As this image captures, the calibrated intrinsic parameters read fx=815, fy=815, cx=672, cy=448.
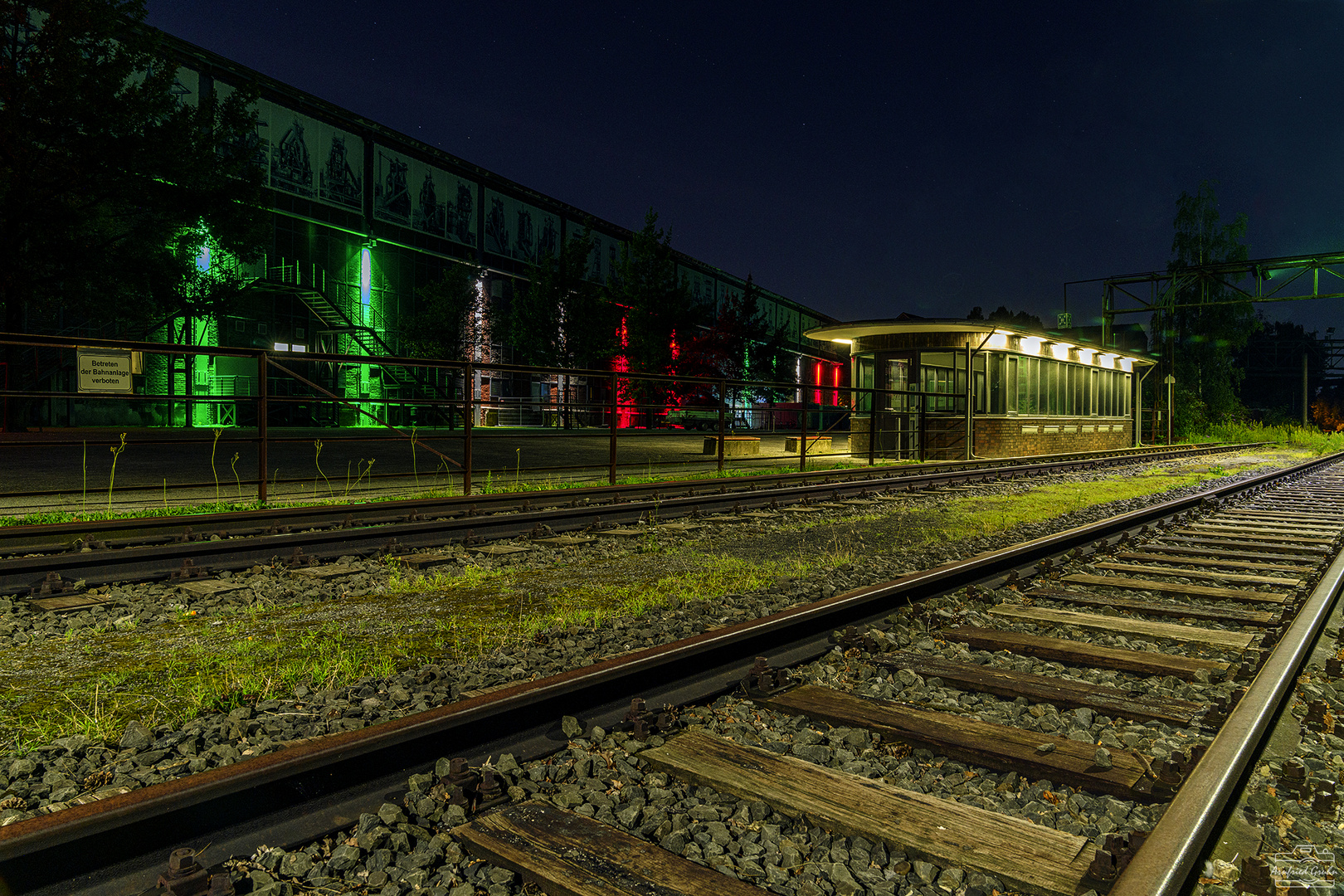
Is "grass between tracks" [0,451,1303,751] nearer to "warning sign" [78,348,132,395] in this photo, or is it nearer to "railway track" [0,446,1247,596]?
"railway track" [0,446,1247,596]

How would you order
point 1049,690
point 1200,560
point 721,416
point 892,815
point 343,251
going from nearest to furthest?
point 892,815 → point 1049,690 → point 1200,560 → point 721,416 → point 343,251

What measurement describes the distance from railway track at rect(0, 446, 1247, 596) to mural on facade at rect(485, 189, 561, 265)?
3608 cm

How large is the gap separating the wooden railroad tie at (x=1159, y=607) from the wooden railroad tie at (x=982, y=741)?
7.94 feet

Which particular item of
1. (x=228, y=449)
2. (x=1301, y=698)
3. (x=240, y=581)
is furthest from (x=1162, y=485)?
(x=228, y=449)

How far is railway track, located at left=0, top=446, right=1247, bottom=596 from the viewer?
5.51 meters

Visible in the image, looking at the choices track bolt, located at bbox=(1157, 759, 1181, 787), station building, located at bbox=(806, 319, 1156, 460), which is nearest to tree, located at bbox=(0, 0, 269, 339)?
station building, located at bbox=(806, 319, 1156, 460)

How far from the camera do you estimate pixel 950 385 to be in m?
Result: 22.4

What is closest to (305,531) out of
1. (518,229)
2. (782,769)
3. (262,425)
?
(262,425)

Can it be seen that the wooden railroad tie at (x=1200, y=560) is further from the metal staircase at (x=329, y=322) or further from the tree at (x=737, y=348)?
the metal staircase at (x=329, y=322)

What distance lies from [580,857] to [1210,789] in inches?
68.0

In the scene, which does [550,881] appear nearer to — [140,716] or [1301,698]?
[140,716]

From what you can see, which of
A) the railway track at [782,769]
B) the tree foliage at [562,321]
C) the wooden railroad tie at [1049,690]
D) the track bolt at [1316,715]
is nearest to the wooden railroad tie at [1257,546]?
the railway track at [782,769]

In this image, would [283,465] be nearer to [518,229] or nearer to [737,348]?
[737,348]

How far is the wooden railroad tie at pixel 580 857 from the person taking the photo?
6.25 ft
